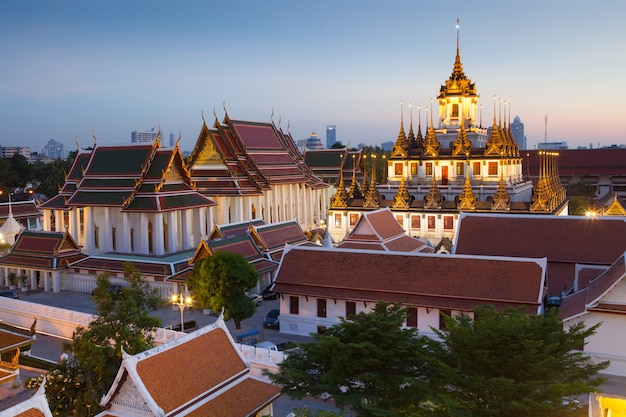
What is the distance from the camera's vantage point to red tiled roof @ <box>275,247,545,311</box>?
67.6ft

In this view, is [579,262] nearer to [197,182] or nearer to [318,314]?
[318,314]

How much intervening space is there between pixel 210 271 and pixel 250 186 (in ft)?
65.2

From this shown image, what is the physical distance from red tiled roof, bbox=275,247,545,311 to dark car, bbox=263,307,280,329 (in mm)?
1823

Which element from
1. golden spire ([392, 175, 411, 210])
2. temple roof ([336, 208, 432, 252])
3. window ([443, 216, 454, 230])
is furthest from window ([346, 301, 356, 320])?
golden spire ([392, 175, 411, 210])

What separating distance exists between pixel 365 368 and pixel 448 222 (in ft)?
90.1

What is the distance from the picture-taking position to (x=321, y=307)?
2330cm

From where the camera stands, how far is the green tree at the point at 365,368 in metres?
12.7

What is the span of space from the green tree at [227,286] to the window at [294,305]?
1509mm

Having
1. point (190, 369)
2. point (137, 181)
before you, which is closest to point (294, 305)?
point (190, 369)

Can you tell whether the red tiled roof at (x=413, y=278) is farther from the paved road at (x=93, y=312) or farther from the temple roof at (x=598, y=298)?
the paved road at (x=93, y=312)

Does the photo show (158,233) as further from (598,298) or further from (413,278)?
(598,298)

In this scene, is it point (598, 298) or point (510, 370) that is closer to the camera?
point (510, 370)

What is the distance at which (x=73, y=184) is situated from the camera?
40.2 metres

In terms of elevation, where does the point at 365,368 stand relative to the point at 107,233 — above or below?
below
